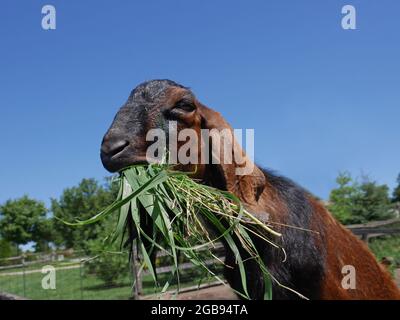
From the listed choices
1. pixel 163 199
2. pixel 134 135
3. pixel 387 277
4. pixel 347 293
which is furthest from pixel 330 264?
pixel 134 135

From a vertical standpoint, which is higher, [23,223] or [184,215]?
[184,215]

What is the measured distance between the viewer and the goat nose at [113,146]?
3.14 m

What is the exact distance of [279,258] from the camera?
3.12 m

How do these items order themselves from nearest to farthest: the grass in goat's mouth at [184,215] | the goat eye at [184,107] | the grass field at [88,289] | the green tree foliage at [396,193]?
the grass in goat's mouth at [184,215] < the goat eye at [184,107] < the grass field at [88,289] < the green tree foliage at [396,193]

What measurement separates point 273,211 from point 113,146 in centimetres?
120

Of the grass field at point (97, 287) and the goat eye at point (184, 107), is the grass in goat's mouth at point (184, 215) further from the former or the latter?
the grass field at point (97, 287)

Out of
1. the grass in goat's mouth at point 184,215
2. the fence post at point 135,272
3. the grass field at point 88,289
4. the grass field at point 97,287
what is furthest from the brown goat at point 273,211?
the grass field at point 88,289

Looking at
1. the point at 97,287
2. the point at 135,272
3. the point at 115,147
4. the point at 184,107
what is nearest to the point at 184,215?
the point at 115,147

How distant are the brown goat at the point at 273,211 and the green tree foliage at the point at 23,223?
237 ft

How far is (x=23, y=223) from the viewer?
72.2 metres

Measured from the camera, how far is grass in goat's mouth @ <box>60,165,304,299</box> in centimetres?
288

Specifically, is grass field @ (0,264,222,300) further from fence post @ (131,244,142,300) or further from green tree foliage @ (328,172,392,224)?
green tree foliage @ (328,172,392,224)

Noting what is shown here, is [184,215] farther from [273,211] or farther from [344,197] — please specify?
[344,197]
